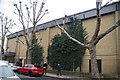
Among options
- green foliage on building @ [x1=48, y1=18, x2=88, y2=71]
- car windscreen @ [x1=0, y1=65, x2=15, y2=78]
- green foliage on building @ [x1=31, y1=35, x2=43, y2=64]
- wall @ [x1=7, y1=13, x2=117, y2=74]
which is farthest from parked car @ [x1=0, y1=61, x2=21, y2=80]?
green foliage on building @ [x1=31, y1=35, x2=43, y2=64]

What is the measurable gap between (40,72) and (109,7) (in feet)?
37.9

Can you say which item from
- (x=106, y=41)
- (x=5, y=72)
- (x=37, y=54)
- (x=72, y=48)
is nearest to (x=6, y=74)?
(x=5, y=72)

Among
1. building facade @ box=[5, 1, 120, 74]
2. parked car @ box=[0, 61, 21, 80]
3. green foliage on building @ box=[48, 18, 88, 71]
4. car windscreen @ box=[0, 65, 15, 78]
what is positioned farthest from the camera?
green foliage on building @ box=[48, 18, 88, 71]

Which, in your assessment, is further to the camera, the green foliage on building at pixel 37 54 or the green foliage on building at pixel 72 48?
the green foliage on building at pixel 37 54

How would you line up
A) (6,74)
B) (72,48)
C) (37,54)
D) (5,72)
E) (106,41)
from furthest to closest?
(37,54), (72,48), (106,41), (5,72), (6,74)

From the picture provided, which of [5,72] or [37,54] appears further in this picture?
[37,54]

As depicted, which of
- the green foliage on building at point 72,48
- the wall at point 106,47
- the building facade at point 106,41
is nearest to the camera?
the building facade at point 106,41

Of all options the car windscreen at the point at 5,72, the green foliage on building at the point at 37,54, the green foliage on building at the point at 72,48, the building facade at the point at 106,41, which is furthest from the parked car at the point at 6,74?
the green foliage on building at the point at 37,54

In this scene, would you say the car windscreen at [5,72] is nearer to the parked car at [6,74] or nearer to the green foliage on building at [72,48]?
the parked car at [6,74]

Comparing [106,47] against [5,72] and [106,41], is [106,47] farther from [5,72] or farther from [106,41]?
[5,72]

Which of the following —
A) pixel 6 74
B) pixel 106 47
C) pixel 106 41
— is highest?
pixel 106 41

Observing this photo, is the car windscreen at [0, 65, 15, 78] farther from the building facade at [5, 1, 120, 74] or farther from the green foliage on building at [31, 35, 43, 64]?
the green foliage on building at [31, 35, 43, 64]

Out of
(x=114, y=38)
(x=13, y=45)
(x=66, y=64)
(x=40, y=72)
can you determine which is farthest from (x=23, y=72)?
(x=13, y=45)

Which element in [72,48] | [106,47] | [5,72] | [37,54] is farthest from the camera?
[37,54]
